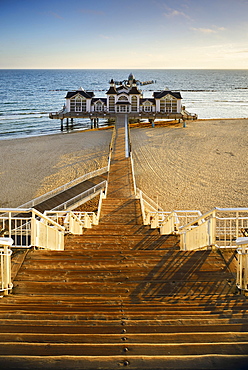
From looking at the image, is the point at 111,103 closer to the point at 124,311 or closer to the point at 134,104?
the point at 134,104

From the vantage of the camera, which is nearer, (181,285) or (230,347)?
(230,347)

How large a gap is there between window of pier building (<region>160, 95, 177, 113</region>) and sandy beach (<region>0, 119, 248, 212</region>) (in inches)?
249

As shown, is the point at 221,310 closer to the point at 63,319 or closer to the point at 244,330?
the point at 244,330

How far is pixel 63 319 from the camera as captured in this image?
360 cm

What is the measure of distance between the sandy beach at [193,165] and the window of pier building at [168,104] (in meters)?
5.27

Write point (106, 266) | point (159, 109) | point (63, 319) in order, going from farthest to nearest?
1. point (159, 109)
2. point (106, 266)
3. point (63, 319)

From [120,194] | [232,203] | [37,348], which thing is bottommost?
[232,203]

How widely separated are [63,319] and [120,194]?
10.1 meters

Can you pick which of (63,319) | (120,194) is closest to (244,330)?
(63,319)

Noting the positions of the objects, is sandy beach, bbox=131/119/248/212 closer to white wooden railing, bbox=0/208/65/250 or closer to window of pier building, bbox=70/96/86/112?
window of pier building, bbox=70/96/86/112

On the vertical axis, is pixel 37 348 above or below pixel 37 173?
above

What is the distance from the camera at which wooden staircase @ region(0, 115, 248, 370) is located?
109 inches

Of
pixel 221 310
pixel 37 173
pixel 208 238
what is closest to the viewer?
pixel 221 310

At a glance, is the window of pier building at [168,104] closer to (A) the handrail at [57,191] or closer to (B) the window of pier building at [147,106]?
(B) the window of pier building at [147,106]
